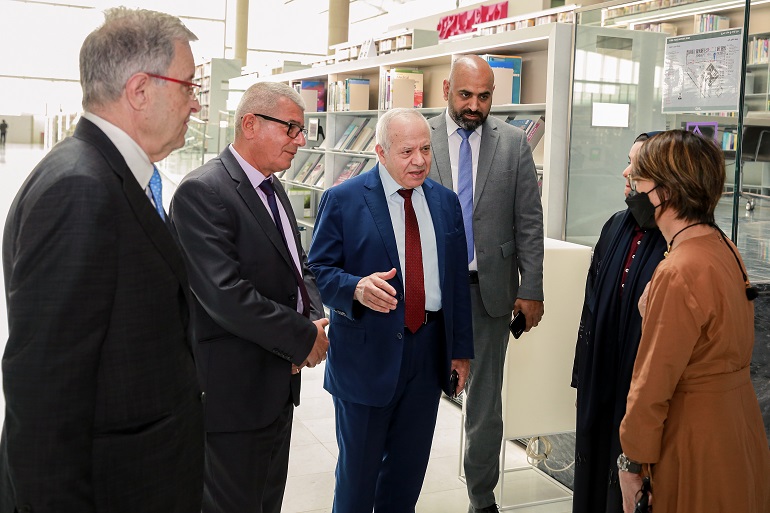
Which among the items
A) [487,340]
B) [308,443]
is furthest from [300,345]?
[308,443]

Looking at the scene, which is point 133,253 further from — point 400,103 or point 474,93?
point 400,103

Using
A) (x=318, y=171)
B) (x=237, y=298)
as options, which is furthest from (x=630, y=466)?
(x=318, y=171)

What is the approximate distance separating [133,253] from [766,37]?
411cm

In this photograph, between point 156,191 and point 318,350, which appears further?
point 318,350

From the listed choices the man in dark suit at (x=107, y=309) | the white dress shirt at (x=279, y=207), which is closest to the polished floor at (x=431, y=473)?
the white dress shirt at (x=279, y=207)

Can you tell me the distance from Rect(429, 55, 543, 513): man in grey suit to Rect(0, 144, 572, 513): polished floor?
0.41m

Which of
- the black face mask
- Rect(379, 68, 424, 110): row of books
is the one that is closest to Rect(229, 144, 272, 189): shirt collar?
the black face mask

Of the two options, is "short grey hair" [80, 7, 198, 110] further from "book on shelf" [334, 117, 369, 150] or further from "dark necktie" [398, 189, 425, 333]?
"book on shelf" [334, 117, 369, 150]

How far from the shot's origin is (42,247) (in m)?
1.28

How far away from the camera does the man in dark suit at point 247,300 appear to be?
7.16 ft

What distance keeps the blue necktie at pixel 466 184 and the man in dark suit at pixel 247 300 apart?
1054mm

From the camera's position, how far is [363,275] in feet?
8.54

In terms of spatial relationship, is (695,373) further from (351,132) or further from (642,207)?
(351,132)

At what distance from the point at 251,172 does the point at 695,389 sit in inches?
55.8
